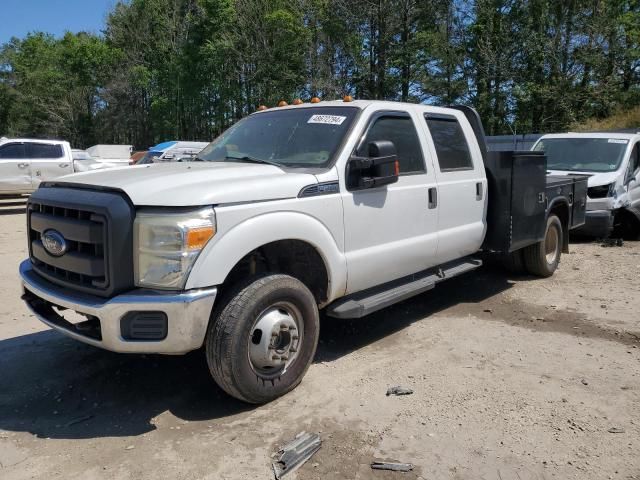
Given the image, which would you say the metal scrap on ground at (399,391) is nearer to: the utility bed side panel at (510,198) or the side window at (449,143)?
the side window at (449,143)

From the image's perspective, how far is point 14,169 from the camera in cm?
1472

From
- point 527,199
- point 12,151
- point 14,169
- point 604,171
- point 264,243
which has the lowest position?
point 264,243

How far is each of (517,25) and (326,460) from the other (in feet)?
93.9

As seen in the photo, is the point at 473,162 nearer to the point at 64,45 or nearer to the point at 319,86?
the point at 319,86

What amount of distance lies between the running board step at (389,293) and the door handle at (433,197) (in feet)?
2.23

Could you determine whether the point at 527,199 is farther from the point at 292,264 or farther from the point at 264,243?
the point at 264,243

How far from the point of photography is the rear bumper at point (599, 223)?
29.2ft

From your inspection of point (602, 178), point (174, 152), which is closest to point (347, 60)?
point (174, 152)

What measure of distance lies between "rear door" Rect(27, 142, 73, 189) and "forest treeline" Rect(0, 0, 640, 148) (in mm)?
18123

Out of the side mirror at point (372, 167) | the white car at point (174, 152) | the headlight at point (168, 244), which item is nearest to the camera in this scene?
the headlight at point (168, 244)

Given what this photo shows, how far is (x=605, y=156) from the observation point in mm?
9508

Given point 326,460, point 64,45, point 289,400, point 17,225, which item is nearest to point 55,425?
point 289,400

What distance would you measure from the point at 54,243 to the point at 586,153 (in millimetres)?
9248

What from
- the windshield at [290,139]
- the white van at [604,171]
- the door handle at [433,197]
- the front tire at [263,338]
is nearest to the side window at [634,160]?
the white van at [604,171]
